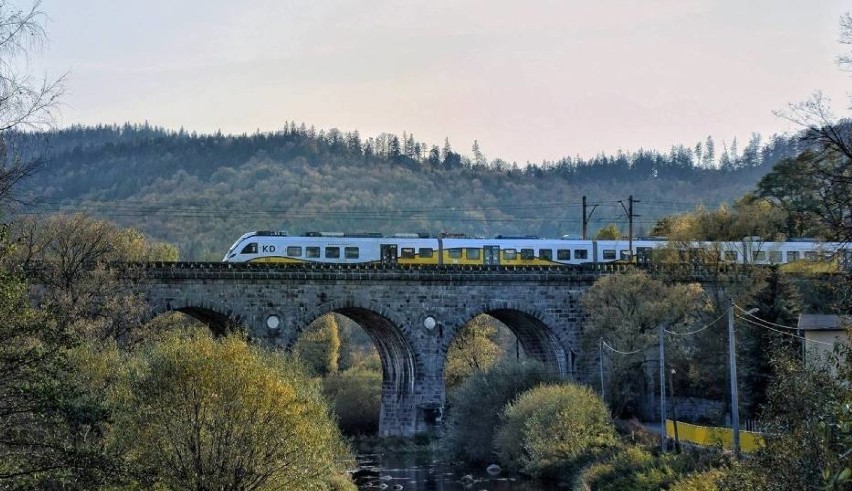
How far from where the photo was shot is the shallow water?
132ft

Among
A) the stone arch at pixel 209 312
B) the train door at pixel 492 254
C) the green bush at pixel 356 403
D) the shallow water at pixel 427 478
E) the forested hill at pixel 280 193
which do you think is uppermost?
the forested hill at pixel 280 193

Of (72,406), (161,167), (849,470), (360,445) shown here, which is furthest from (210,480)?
(161,167)

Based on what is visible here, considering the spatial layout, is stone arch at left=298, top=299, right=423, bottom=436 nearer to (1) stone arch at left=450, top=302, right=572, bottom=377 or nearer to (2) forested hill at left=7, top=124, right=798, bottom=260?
(1) stone arch at left=450, top=302, right=572, bottom=377

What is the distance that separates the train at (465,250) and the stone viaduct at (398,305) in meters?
1.73

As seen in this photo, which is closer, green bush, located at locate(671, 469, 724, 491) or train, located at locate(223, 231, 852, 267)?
green bush, located at locate(671, 469, 724, 491)

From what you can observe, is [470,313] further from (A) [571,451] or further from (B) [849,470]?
(B) [849,470]

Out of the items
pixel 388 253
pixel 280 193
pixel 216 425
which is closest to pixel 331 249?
pixel 388 253

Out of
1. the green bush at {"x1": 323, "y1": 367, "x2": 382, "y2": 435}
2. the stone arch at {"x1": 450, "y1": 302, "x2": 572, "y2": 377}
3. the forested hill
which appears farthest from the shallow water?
the forested hill

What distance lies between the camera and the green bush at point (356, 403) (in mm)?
59125

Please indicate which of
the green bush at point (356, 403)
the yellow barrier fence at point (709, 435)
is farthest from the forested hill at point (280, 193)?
the yellow barrier fence at point (709, 435)

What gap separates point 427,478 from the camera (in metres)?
42.8

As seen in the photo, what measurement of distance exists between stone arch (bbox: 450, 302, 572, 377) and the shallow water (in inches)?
288

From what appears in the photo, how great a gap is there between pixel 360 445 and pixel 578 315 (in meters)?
12.7

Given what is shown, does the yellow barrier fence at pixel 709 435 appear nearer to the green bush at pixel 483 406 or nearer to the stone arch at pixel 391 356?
the green bush at pixel 483 406
